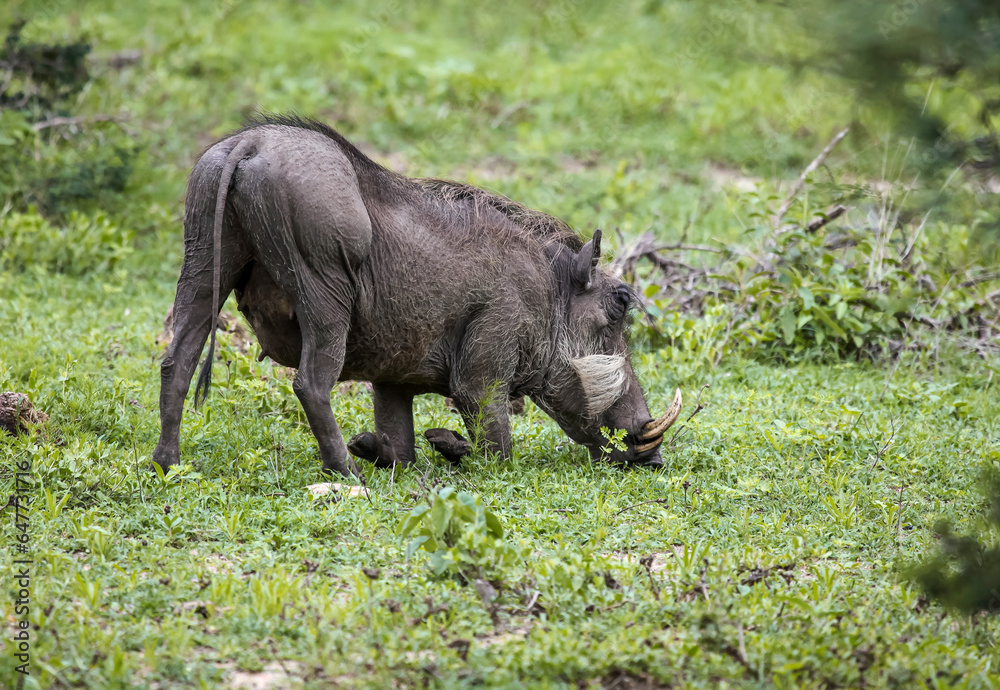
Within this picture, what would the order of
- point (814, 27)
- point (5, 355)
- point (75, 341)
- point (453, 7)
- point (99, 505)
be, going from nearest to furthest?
1. point (814, 27)
2. point (99, 505)
3. point (5, 355)
4. point (75, 341)
5. point (453, 7)

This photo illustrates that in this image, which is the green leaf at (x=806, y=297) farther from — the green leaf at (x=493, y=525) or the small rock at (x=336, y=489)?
the green leaf at (x=493, y=525)

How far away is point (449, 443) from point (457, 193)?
1284 millimetres

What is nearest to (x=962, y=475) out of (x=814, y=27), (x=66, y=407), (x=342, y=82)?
(x=814, y=27)

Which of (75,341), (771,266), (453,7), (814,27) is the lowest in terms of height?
(75,341)

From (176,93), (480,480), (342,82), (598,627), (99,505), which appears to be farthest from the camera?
(342,82)

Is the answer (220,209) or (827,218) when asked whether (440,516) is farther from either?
(827,218)

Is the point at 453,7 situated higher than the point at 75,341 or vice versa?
the point at 453,7

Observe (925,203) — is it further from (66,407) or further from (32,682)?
(66,407)

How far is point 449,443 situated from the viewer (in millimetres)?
5223

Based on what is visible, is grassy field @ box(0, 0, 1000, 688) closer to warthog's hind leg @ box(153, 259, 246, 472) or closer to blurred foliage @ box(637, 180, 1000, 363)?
blurred foliage @ box(637, 180, 1000, 363)

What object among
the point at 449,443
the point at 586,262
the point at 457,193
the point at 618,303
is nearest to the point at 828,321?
the point at 618,303

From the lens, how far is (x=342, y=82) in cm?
1208

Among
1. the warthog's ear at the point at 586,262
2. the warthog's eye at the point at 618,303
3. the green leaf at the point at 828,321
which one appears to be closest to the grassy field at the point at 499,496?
the green leaf at the point at 828,321

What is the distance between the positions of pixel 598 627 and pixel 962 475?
9.10ft
